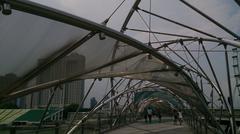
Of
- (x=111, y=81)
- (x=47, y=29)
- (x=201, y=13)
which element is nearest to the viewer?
(x=47, y=29)

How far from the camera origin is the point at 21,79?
1224cm

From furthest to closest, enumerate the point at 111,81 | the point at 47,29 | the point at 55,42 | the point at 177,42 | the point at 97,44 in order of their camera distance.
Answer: the point at 111,81 < the point at 177,42 < the point at 97,44 < the point at 55,42 < the point at 47,29

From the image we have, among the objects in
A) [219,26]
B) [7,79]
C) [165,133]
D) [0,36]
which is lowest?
[165,133]

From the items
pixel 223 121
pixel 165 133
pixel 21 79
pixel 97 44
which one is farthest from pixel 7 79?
pixel 223 121

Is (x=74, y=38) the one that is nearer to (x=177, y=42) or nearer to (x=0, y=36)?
(x=0, y=36)

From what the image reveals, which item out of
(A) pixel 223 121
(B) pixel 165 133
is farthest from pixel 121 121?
(B) pixel 165 133

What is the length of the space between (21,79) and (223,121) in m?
31.6

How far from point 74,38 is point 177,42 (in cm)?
1281

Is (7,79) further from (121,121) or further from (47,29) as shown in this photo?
(121,121)

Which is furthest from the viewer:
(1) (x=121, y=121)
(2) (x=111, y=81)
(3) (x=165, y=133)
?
(1) (x=121, y=121)

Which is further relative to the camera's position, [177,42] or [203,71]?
[203,71]

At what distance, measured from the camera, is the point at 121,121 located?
145 feet

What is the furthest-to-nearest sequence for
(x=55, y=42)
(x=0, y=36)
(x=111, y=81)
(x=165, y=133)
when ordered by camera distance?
(x=111, y=81) < (x=165, y=133) < (x=55, y=42) < (x=0, y=36)

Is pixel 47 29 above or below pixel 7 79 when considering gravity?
above
